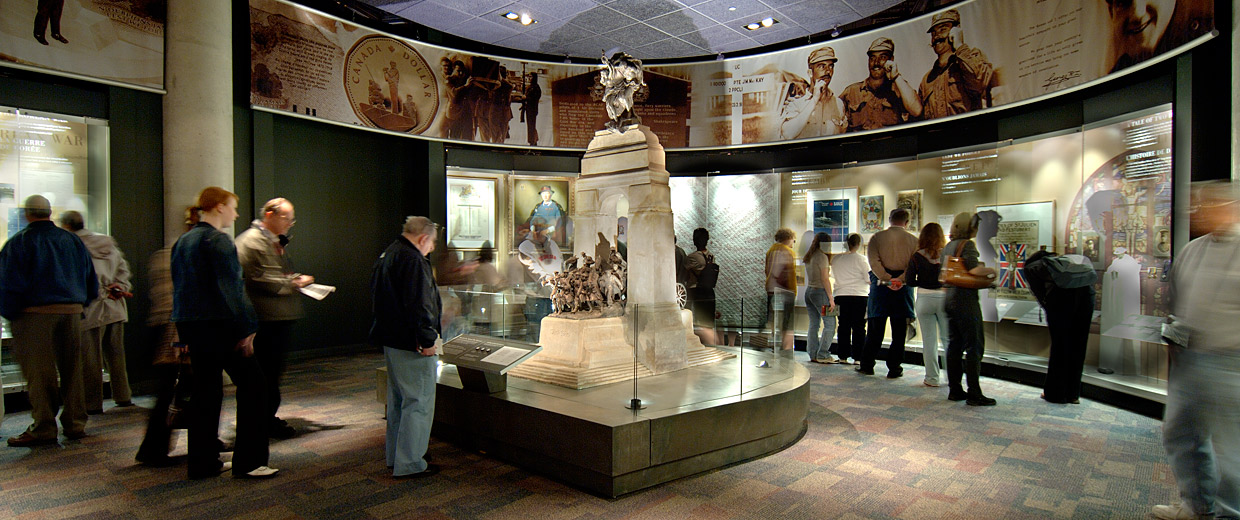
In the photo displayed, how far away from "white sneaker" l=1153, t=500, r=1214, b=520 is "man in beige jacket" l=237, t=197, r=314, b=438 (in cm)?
568

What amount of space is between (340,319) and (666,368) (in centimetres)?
616

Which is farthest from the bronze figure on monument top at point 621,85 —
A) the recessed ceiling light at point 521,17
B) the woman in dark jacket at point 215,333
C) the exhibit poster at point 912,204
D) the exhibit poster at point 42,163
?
the exhibit poster at point 42,163

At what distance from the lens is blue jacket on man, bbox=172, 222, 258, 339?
153 inches

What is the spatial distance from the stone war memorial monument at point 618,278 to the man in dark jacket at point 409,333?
144 cm

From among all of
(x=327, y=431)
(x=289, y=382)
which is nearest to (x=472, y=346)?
(x=327, y=431)

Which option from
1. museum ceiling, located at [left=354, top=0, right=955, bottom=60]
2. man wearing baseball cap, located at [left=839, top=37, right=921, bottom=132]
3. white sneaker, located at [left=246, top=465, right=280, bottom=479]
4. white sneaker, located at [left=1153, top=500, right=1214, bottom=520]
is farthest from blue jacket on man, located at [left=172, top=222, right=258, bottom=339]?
man wearing baseball cap, located at [left=839, top=37, right=921, bottom=132]

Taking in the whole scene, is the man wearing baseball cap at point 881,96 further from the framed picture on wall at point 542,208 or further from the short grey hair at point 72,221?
the short grey hair at point 72,221

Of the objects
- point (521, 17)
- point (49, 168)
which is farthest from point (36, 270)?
point (521, 17)

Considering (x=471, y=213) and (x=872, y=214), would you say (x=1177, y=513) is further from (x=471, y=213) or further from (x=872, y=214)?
(x=471, y=213)

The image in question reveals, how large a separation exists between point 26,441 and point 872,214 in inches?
390

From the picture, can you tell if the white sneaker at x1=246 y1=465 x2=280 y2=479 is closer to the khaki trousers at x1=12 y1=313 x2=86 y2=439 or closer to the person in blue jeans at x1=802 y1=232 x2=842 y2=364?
the khaki trousers at x1=12 y1=313 x2=86 y2=439

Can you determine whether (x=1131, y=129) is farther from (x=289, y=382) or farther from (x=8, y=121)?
(x=8, y=121)

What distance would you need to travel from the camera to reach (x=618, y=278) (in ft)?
20.4

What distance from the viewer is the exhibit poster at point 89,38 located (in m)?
6.14
